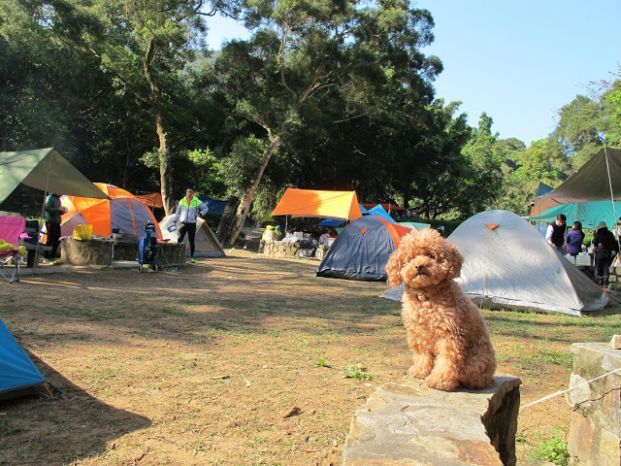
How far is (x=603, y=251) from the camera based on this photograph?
33.5ft

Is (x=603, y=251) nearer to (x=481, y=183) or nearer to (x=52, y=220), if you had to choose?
(x=52, y=220)

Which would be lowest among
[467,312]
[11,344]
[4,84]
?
[11,344]

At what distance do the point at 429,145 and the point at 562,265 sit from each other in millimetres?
21999

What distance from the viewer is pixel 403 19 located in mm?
19000

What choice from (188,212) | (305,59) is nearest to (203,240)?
(188,212)

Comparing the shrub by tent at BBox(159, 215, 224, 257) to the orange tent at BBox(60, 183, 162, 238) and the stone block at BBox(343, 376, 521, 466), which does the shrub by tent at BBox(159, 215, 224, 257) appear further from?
the stone block at BBox(343, 376, 521, 466)

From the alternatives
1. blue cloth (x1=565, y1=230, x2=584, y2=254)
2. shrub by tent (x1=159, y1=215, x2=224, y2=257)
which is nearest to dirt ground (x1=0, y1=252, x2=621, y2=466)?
blue cloth (x1=565, y1=230, x2=584, y2=254)

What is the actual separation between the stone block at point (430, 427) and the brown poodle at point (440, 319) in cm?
9

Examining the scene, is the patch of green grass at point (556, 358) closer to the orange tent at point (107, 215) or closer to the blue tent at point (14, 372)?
the blue tent at point (14, 372)

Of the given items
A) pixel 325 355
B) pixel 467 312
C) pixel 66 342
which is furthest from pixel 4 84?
pixel 467 312

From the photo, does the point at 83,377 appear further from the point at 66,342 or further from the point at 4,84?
the point at 4,84

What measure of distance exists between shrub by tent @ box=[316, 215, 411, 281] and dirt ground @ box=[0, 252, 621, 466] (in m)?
3.15

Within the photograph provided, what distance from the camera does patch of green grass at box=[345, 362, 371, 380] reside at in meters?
4.13

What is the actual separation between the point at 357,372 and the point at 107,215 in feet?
32.6
